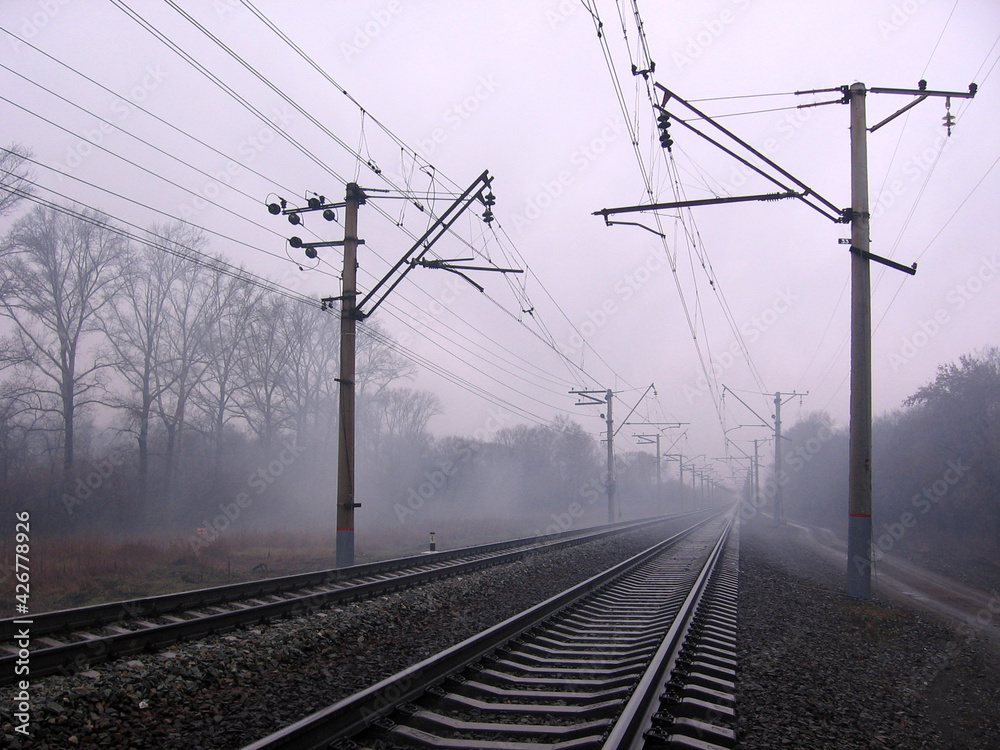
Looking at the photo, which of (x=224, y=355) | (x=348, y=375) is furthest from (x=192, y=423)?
(x=348, y=375)

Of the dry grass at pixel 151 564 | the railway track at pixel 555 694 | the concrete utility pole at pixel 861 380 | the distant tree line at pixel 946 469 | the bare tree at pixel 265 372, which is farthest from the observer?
the bare tree at pixel 265 372

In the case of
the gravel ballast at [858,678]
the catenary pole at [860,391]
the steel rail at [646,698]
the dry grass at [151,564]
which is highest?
the catenary pole at [860,391]

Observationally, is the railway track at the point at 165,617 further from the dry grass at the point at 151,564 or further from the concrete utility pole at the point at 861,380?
the concrete utility pole at the point at 861,380

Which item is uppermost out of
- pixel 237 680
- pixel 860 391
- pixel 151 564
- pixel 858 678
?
pixel 860 391

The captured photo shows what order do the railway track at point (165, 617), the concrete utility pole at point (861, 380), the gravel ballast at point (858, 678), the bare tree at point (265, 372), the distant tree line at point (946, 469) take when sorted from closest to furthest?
the gravel ballast at point (858, 678)
the railway track at point (165, 617)
the concrete utility pole at point (861, 380)
the distant tree line at point (946, 469)
the bare tree at point (265, 372)

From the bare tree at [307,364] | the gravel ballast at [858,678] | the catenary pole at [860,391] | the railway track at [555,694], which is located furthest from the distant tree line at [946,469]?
the bare tree at [307,364]

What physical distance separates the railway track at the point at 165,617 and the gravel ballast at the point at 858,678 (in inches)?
222

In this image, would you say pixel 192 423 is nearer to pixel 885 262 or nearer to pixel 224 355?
pixel 224 355

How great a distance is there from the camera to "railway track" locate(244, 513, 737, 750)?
4.62 meters

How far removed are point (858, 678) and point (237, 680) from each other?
6.46 meters

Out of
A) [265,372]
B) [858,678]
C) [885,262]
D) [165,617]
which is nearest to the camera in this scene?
[858,678]

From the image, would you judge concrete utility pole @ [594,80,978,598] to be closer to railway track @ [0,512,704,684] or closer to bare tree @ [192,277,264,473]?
railway track @ [0,512,704,684]

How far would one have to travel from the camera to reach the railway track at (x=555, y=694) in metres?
4.62

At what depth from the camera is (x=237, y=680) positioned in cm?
597
